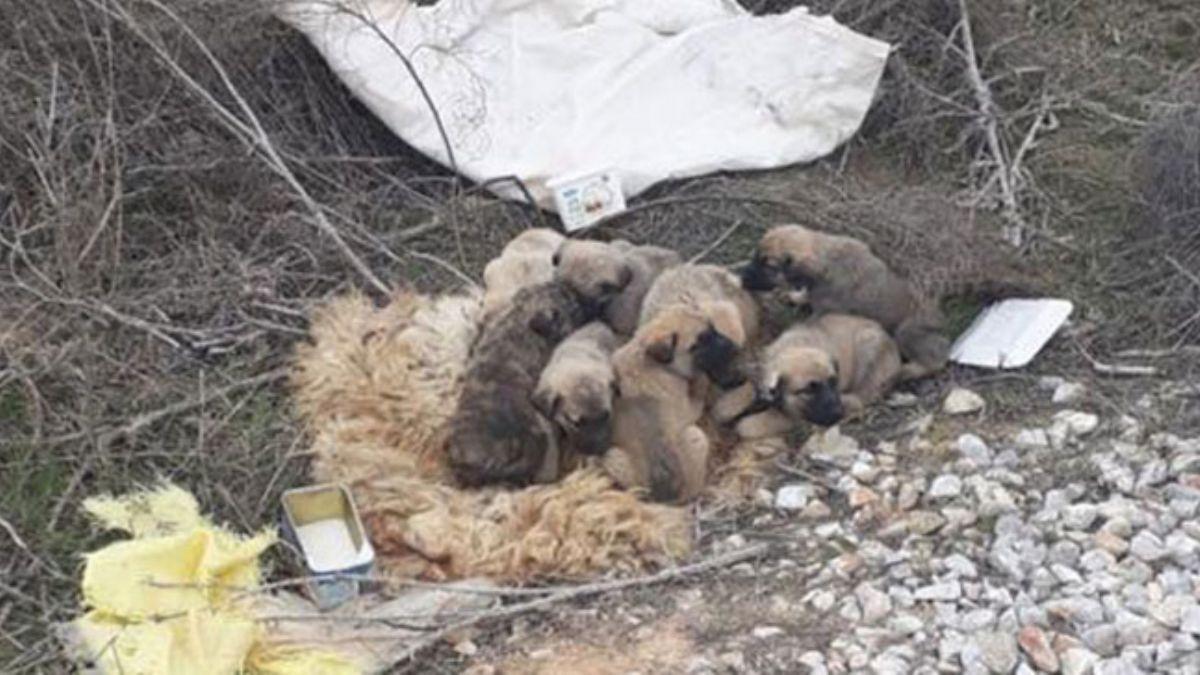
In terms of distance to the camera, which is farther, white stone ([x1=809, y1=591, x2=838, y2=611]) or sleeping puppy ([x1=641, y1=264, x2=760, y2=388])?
sleeping puppy ([x1=641, y1=264, x2=760, y2=388])

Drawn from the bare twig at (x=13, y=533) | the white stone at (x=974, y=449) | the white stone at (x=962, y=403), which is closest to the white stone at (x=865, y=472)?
the white stone at (x=974, y=449)

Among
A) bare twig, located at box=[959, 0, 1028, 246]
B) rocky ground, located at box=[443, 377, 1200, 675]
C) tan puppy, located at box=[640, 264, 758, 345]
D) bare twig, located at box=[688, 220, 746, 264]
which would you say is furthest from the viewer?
bare twig, located at box=[959, 0, 1028, 246]

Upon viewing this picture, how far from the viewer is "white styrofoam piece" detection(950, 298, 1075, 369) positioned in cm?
490

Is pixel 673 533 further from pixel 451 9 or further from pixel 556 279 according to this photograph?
pixel 451 9

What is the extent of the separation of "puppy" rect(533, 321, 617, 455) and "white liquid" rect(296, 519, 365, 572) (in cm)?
59

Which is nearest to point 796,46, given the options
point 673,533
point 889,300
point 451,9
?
point 451,9

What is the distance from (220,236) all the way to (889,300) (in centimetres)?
212

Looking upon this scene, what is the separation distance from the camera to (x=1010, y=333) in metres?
5.00

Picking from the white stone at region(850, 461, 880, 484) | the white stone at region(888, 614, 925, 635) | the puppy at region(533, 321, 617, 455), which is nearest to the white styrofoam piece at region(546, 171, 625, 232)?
the puppy at region(533, 321, 617, 455)

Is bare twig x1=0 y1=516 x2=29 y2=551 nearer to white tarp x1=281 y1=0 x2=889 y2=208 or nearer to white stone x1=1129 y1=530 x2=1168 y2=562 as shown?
white tarp x1=281 y1=0 x2=889 y2=208

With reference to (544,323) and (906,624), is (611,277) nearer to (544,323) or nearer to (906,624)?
(544,323)

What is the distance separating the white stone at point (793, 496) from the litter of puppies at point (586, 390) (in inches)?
4.2

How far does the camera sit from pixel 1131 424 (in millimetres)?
4555

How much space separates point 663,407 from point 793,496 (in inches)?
15.6
